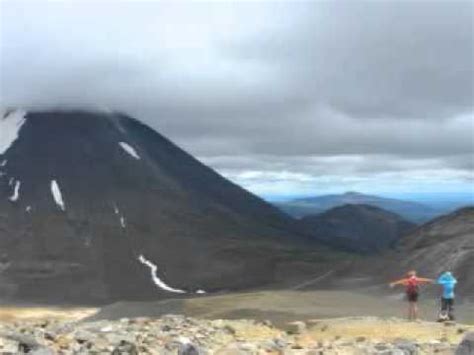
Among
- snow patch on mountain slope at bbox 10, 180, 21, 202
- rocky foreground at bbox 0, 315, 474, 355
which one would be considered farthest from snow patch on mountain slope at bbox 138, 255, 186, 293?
rocky foreground at bbox 0, 315, 474, 355

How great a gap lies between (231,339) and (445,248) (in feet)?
270

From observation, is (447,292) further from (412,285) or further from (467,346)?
(467,346)

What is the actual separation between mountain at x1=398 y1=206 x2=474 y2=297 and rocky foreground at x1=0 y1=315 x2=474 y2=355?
5606 cm

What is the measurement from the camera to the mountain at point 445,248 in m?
96.6

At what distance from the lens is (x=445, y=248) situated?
107000 mm

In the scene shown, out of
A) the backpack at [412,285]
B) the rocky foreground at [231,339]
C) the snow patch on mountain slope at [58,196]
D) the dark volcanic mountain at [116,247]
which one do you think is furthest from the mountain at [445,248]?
the snow patch on mountain slope at [58,196]

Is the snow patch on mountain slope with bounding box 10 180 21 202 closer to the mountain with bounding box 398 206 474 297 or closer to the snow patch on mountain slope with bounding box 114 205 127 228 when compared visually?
the snow patch on mountain slope with bounding box 114 205 127 228

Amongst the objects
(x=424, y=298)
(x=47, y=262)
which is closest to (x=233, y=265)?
(x=47, y=262)

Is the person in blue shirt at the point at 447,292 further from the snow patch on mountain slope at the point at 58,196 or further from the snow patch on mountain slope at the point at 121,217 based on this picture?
the snow patch on mountain slope at the point at 58,196

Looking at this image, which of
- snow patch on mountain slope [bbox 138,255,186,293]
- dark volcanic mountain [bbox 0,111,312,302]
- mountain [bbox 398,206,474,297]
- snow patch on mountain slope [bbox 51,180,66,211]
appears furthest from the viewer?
snow patch on mountain slope [bbox 51,180,66,211]

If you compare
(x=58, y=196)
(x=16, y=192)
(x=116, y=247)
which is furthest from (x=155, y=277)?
(x=16, y=192)

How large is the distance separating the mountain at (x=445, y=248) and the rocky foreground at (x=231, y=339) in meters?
56.1

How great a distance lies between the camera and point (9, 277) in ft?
509

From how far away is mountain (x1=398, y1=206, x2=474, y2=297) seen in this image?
96.6 metres
